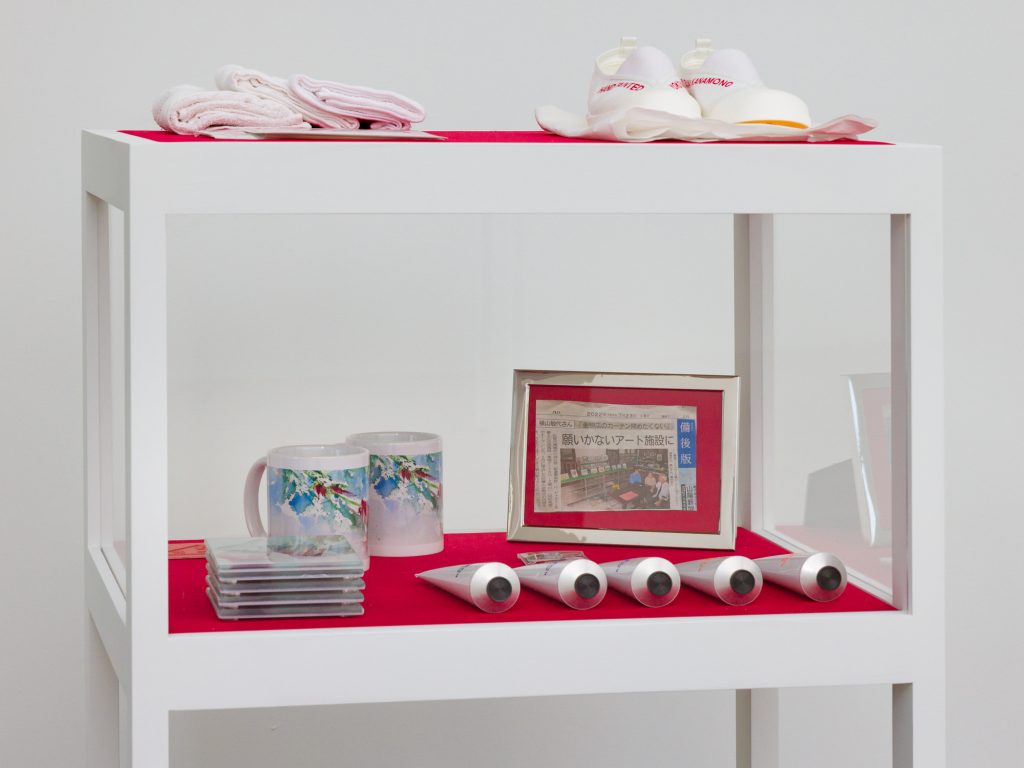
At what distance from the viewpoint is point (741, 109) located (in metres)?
1.10

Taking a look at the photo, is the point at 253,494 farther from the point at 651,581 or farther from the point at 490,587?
the point at 651,581

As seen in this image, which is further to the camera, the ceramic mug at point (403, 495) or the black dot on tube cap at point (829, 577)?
the ceramic mug at point (403, 495)

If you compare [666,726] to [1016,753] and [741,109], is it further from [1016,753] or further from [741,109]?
[741,109]

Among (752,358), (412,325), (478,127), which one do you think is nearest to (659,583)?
(752,358)

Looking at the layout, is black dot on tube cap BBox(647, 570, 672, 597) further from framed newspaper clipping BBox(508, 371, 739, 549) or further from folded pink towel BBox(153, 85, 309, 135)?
folded pink towel BBox(153, 85, 309, 135)

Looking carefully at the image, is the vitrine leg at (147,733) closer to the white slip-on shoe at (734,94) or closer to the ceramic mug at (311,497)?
the ceramic mug at (311,497)

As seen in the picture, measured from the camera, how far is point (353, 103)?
1059mm

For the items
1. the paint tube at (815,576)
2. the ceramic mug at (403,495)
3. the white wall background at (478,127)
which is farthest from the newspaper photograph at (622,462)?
the white wall background at (478,127)

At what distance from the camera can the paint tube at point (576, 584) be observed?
107cm

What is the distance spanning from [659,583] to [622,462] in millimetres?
264

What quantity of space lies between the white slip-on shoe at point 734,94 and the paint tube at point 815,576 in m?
0.35

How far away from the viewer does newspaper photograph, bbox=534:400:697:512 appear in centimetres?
133

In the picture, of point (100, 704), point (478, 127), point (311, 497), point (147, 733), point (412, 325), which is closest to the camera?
point (147, 733)

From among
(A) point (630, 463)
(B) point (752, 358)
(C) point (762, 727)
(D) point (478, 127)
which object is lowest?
(C) point (762, 727)
